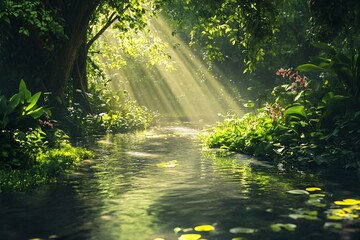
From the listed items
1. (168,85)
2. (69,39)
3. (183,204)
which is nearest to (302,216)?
(183,204)

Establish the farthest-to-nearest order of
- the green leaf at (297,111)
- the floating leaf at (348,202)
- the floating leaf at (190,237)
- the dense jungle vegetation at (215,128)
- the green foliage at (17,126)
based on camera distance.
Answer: the green leaf at (297,111) → the dense jungle vegetation at (215,128) → the green foliage at (17,126) → the floating leaf at (348,202) → the floating leaf at (190,237)

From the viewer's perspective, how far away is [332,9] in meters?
10.3

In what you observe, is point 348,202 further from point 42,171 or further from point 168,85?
point 168,85

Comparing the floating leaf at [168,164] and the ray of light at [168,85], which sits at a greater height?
the ray of light at [168,85]

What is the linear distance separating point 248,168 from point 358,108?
2537mm

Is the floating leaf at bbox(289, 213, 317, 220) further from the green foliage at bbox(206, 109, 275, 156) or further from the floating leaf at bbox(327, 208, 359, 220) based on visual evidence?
the green foliage at bbox(206, 109, 275, 156)

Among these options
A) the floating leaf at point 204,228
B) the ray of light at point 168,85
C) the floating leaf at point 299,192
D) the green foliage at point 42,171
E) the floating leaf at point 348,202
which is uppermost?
the ray of light at point 168,85

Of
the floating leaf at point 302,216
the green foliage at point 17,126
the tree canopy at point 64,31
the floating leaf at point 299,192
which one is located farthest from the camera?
the tree canopy at point 64,31

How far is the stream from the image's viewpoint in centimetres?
544

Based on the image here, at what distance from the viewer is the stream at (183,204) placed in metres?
5.44

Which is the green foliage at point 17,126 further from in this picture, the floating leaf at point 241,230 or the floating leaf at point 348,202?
the floating leaf at point 348,202

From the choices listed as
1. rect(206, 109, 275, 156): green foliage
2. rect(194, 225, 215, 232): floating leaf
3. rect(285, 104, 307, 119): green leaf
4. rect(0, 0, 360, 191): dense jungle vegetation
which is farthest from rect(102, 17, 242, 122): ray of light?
rect(194, 225, 215, 232): floating leaf

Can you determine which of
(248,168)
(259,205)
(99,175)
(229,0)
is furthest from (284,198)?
(229,0)

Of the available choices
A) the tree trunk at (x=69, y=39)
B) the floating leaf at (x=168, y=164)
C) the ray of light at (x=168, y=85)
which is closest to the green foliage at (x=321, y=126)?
the floating leaf at (x=168, y=164)
